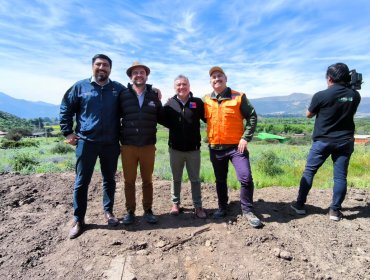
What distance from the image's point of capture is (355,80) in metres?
4.08

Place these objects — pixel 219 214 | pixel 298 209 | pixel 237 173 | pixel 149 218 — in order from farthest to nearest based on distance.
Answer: pixel 298 209 → pixel 219 214 → pixel 149 218 → pixel 237 173

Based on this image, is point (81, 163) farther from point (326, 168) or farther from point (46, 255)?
point (326, 168)

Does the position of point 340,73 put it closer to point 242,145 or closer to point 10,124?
point 242,145

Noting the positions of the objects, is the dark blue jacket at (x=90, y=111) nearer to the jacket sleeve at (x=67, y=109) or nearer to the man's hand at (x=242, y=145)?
the jacket sleeve at (x=67, y=109)

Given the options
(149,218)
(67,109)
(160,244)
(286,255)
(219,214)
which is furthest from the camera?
(219,214)

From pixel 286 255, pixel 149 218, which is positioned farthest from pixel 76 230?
pixel 286 255

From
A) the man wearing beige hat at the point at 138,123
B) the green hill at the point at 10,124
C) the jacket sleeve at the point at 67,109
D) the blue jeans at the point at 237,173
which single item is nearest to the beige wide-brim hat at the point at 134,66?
the man wearing beige hat at the point at 138,123

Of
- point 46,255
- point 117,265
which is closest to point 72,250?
point 46,255

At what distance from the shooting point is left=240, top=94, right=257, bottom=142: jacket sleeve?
4.09 metres

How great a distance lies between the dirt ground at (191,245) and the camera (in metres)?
3.16

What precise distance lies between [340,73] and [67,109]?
367cm

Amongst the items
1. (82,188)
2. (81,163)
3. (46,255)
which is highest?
(81,163)

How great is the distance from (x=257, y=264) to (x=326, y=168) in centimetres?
640

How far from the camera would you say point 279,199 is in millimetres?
5285
